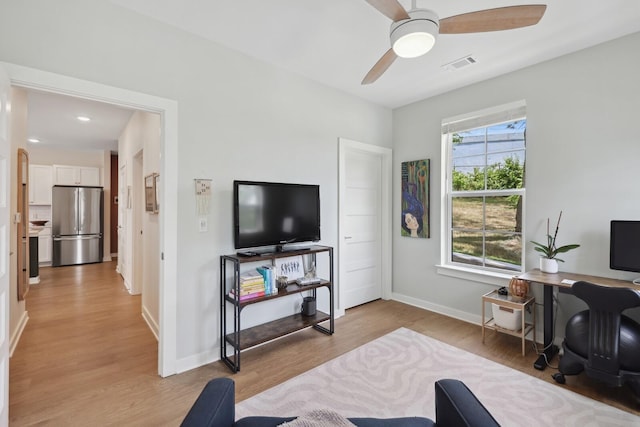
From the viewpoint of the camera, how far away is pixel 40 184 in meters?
6.73

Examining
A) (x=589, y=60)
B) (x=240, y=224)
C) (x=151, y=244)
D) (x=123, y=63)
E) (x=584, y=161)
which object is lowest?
(x=151, y=244)

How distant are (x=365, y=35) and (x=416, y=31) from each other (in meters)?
0.92

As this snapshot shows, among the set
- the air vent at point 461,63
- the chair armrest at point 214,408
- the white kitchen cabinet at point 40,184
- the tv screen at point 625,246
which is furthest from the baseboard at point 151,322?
the white kitchen cabinet at point 40,184

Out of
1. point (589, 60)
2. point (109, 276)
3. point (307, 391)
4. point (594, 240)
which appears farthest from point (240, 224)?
point (109, 276)

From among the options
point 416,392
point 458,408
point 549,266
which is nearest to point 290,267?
point 416,392

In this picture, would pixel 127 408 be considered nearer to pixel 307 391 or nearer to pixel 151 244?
pixel 307 391

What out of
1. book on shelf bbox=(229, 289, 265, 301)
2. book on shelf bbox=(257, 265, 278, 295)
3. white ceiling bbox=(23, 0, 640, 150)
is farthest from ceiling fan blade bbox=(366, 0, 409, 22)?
book on shelf bbox=(229, 289, 265, 301)

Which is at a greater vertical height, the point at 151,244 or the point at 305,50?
the point at 305,50

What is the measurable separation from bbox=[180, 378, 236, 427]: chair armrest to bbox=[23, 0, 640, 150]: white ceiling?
7.72ft

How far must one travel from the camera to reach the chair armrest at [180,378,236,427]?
1115 millimetres

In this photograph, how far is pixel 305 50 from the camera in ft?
9.07

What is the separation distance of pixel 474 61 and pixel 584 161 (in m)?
1.35

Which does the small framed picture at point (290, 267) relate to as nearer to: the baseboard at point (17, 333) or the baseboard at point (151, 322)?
the baseboard at point (151, 322)

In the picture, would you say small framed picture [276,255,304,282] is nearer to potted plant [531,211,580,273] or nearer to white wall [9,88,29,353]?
potted plant [531,211,580,273]
